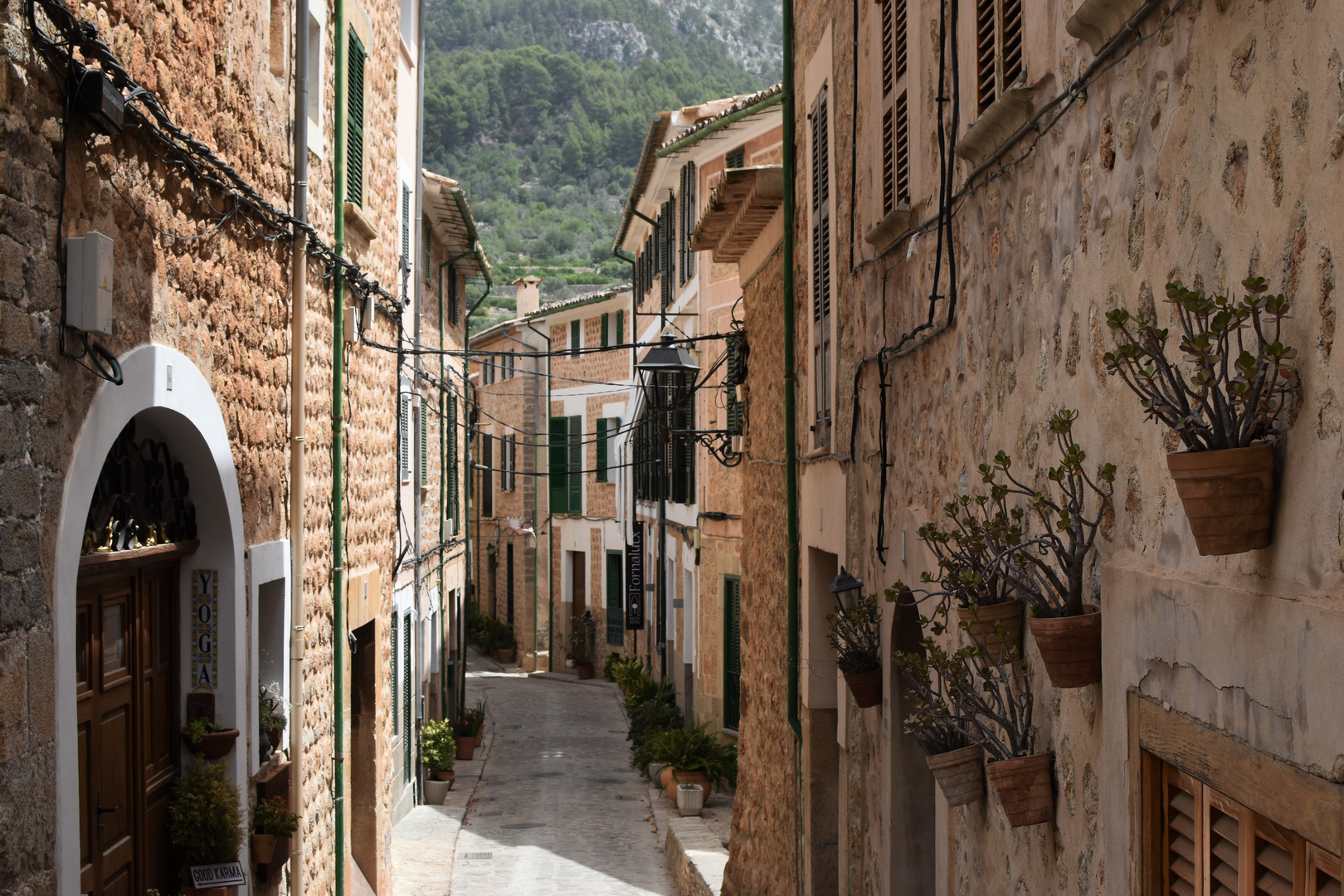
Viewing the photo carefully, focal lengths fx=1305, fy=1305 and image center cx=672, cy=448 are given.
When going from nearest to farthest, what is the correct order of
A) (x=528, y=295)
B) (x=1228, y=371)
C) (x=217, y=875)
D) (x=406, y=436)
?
(x=1228, y=371) < (x=217, y=875) < (x=406, y=436) < (x=528, y=295)

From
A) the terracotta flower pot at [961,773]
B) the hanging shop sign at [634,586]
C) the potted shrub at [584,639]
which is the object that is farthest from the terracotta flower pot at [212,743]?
the potted shrub at [584,639]

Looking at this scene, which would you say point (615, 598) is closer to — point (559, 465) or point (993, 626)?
point (559, 465)

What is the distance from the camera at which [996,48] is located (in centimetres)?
454

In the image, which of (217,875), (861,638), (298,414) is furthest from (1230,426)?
(298,414)

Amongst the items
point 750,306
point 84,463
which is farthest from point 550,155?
point 84,463

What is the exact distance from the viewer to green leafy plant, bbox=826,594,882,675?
21.4ft

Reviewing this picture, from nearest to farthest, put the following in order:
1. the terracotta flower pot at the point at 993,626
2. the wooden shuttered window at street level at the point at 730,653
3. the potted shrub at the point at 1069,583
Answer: the potted shrub at the point at 1069,583
the terracotta flower pot at the point at 993,626
the wooden shuttered window at street level at the point at 730,653

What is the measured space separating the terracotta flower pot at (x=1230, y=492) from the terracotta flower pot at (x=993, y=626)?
1.63 meters

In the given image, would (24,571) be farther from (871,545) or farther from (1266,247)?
(871,545)

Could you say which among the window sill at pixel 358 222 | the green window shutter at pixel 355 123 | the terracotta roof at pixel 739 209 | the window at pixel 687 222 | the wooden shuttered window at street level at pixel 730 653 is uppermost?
the window at pixel 687 222

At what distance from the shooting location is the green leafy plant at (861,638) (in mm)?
6520

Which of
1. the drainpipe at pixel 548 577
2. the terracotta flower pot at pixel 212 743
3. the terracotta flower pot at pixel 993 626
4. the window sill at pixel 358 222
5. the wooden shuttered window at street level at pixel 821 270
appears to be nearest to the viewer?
the terracotta flower pot at pixel 993 626

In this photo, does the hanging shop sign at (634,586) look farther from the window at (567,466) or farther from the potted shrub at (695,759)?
the potted shrub at (695,759)

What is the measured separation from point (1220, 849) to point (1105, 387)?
1.22 metres
